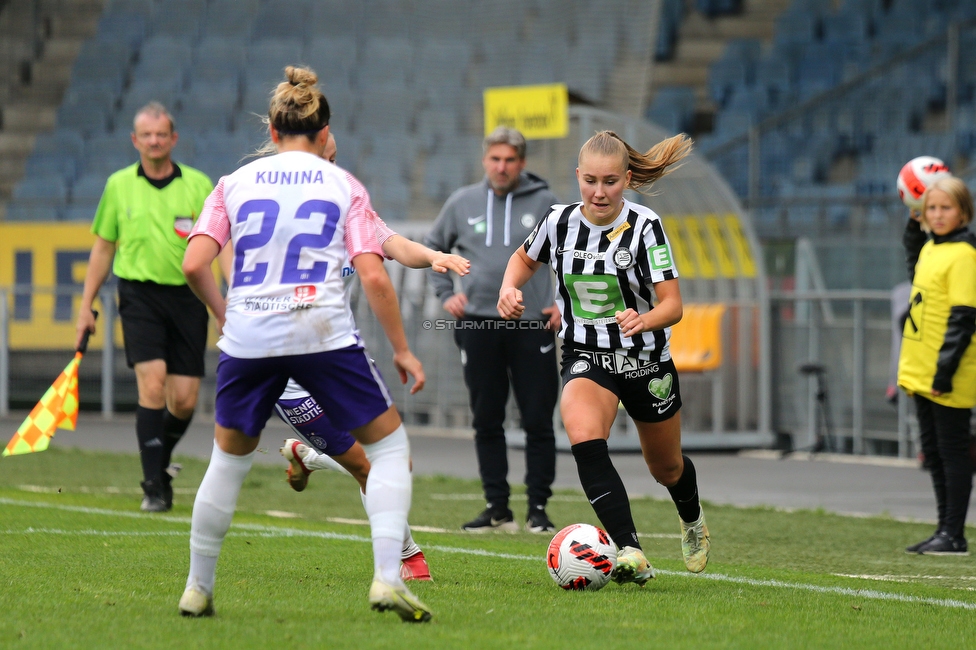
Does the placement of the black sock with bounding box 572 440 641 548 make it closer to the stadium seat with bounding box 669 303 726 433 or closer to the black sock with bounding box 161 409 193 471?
the black sock with bounding box 161 409 193 471

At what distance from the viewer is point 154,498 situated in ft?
27.7

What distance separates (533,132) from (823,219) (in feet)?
15.3

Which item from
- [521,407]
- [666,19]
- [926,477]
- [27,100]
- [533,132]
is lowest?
[926,477]

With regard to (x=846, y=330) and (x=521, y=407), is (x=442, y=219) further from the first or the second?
(x=846, y=330)

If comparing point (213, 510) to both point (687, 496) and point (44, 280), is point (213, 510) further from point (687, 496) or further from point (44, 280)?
point (44, 280)

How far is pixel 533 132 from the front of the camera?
1434 centimetres

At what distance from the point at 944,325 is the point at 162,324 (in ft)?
14.3

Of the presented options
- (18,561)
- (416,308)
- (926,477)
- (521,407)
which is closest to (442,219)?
(521,407)

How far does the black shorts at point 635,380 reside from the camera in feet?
19.0

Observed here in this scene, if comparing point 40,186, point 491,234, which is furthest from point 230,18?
point 491,234

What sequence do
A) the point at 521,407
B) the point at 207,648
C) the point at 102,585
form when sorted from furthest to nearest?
1. the point at 521,407
2. the point at 102,585
3. the point at 207,648

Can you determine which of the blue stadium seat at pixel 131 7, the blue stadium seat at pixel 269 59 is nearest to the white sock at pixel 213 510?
the blue stadium seat at pixel 269 59

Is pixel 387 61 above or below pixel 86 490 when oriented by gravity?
above

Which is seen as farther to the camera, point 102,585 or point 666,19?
point 666,19
